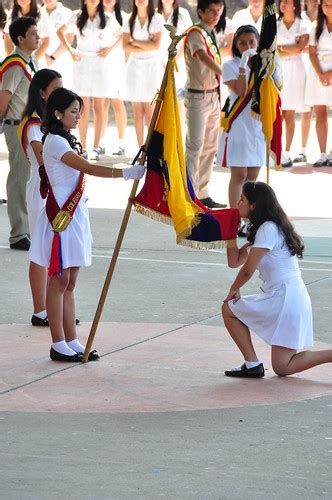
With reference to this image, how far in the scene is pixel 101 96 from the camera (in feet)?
59.5

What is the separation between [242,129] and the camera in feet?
39.5

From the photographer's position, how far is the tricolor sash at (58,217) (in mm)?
7793

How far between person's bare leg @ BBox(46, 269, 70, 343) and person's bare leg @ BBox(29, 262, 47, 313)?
828 mm

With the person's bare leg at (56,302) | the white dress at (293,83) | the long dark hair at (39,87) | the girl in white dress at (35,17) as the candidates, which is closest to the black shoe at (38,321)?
the person's bare leg at (56,302)

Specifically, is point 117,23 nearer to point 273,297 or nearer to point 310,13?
point 310,13

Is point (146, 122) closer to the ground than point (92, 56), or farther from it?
closer to the ground

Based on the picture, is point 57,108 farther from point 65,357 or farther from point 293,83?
point 293,83

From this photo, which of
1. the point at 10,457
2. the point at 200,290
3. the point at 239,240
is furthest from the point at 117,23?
the point at 10,457

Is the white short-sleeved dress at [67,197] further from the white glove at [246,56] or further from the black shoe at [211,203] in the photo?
the black shoe at [211,203]

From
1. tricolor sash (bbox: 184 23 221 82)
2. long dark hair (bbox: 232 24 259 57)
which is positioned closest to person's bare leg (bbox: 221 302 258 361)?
long dark hair (bbox: 232 24 259 57)

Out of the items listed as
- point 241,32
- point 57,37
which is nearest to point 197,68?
point 241,32

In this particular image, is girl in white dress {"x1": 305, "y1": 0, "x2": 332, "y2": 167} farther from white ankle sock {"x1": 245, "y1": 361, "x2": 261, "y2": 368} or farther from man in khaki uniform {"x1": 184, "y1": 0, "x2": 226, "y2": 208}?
white ankle sock {"x1": 245, "y1": 361, "x2": 261, "y2": 368}

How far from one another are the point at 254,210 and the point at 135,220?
5.82m

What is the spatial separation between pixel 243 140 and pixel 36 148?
369 centimetres
